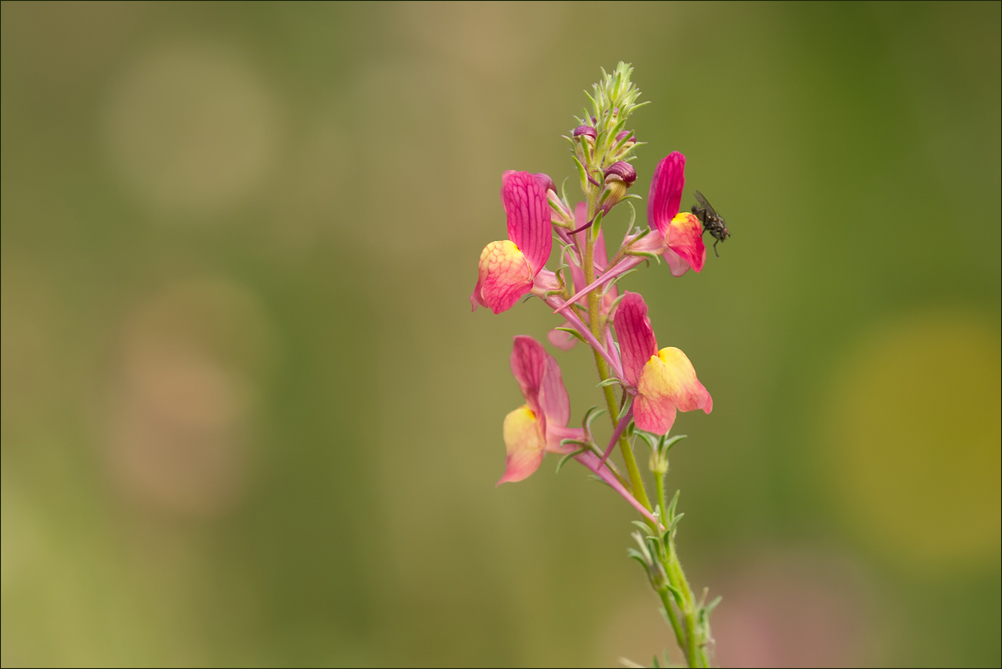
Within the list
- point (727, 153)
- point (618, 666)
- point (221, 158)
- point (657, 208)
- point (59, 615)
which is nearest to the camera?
point (657, 208)

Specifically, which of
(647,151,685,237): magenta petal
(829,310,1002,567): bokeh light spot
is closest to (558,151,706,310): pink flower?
(647,151,685,237): magenta petal

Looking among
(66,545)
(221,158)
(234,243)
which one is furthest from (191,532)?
(221,158)

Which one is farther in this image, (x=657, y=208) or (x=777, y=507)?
(x=777, y=507)

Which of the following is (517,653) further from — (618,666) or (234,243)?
(234,243)

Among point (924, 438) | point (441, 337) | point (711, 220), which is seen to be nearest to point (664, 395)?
point (711, 220)

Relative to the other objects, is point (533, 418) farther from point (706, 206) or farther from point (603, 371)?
point (706, 206)

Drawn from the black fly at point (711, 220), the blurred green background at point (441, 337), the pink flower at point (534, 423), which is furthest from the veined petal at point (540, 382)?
the blurred green background at point (441, 337)
